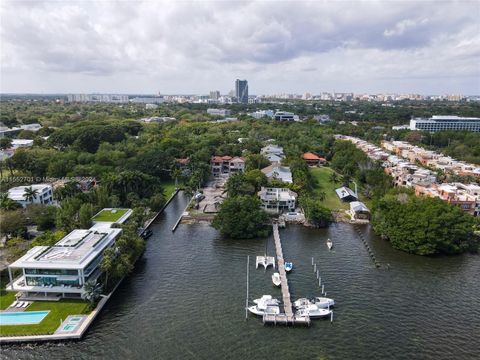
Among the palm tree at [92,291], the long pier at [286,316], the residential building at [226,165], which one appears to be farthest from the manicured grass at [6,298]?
the residential building at [226,165]

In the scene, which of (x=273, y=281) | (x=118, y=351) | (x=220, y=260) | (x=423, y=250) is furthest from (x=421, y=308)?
(x=118, y=351)

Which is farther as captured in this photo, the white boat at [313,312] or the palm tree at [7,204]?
the palm tree at [7,204]

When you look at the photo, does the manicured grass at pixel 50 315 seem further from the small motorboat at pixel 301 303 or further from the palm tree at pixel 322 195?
the palm tree at pixel 322 195

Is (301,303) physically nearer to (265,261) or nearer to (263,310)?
(263,310)

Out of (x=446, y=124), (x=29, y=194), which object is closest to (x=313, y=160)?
(x=29, y=194)

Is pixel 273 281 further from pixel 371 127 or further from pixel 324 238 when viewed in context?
pixel 371 127
